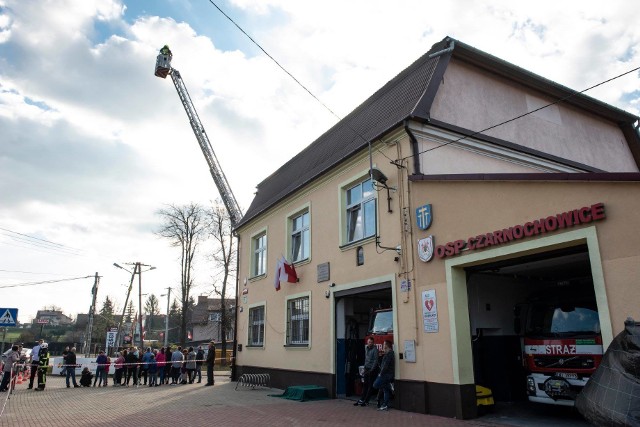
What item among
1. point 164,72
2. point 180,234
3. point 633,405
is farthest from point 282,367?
point 180,234

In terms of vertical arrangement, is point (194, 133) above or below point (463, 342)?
above

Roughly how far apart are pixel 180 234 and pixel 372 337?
2993cm

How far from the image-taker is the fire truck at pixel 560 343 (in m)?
8.41

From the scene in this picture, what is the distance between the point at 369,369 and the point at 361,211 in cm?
429

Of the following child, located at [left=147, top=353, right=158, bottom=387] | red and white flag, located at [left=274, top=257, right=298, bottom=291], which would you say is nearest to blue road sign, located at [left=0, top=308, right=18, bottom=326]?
child, located at [left=147, top=353, right=158, bottom=387]

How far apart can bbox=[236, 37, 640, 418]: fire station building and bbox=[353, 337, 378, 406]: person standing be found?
586 mm

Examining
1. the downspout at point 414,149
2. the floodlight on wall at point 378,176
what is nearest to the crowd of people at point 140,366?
the floodlight on wall at point 378,176

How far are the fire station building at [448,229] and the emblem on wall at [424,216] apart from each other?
1.4 inches

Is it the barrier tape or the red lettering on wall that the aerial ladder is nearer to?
the barrier tape

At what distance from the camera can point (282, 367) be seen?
15.9 metres

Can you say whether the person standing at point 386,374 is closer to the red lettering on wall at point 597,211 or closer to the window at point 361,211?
the window at point 361,211

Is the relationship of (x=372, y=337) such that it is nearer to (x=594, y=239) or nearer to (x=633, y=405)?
(x=594, y=239)

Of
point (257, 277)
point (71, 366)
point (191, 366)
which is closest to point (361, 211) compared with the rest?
point (257, 277)

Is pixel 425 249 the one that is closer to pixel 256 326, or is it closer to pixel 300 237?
pixel 300 237
